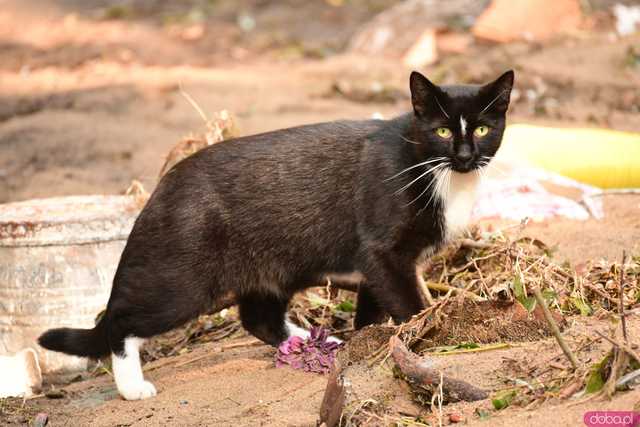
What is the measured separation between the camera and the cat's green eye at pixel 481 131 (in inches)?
146

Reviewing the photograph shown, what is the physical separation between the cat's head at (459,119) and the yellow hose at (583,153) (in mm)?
1952

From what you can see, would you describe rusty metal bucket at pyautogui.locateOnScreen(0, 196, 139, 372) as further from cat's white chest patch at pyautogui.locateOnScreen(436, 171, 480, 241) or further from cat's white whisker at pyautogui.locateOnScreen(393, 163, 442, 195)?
cat's white chest patch at pyautogui.locateOnScreen(436, 171, 480, 241)

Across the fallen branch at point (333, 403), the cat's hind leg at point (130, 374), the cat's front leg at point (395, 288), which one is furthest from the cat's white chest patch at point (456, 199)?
the cat's hind leg at point (130, 374)

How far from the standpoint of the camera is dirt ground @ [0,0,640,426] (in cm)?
369

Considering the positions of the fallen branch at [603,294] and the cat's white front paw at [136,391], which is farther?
the cat's white front paw at [136,391]

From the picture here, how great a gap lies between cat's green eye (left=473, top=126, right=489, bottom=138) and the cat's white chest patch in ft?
0.59

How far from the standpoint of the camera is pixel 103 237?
4543mm

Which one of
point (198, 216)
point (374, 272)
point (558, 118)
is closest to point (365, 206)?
point (374, 272)

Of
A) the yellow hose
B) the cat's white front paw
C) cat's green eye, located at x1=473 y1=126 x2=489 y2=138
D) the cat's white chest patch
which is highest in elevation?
cat's green eye, located at x1=473 y1=126 x2=489 y2=138

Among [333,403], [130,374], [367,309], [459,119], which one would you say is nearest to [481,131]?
[459,119]

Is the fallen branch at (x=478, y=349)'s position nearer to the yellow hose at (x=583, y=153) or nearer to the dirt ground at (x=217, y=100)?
the dirt ground at (x=217, y=100)

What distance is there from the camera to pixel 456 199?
151 inches

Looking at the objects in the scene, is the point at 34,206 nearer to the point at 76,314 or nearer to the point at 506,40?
the point at 76,314

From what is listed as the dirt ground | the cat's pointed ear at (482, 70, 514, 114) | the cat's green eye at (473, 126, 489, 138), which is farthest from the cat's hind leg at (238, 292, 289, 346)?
the cat's pointed ear at (482, 70, 514, 114)
